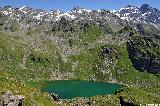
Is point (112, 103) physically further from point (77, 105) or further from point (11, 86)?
point (11, 86)

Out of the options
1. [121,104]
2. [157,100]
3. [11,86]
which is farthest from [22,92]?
[157,100]

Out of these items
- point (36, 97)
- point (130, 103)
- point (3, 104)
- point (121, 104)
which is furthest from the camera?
point (121, 104)

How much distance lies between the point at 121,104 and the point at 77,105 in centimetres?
2466

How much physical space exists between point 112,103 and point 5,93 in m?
119

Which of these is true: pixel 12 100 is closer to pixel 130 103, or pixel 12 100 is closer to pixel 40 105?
pixel 40 105

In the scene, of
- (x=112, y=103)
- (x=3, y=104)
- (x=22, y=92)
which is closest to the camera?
(x=3, y=104)

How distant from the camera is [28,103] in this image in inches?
3007

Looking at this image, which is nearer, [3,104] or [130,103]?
[3,104]

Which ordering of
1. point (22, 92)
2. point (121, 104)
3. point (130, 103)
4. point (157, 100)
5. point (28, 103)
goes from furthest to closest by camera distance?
point (157, 100), point (121, 104), point (130, 103), point (22, 92), point (28, 103)

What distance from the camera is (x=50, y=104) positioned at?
91000 millimetres

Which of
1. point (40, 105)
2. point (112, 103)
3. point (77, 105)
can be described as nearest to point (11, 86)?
point (40, 105)

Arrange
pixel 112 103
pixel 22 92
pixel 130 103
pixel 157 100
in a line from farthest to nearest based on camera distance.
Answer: pixel 157 100 < pixel 112 103 < pixel 130 103 < pixel 22 92

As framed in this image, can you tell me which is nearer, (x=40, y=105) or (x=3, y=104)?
(x=3, y=104)

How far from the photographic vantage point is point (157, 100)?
198875 millimetres
